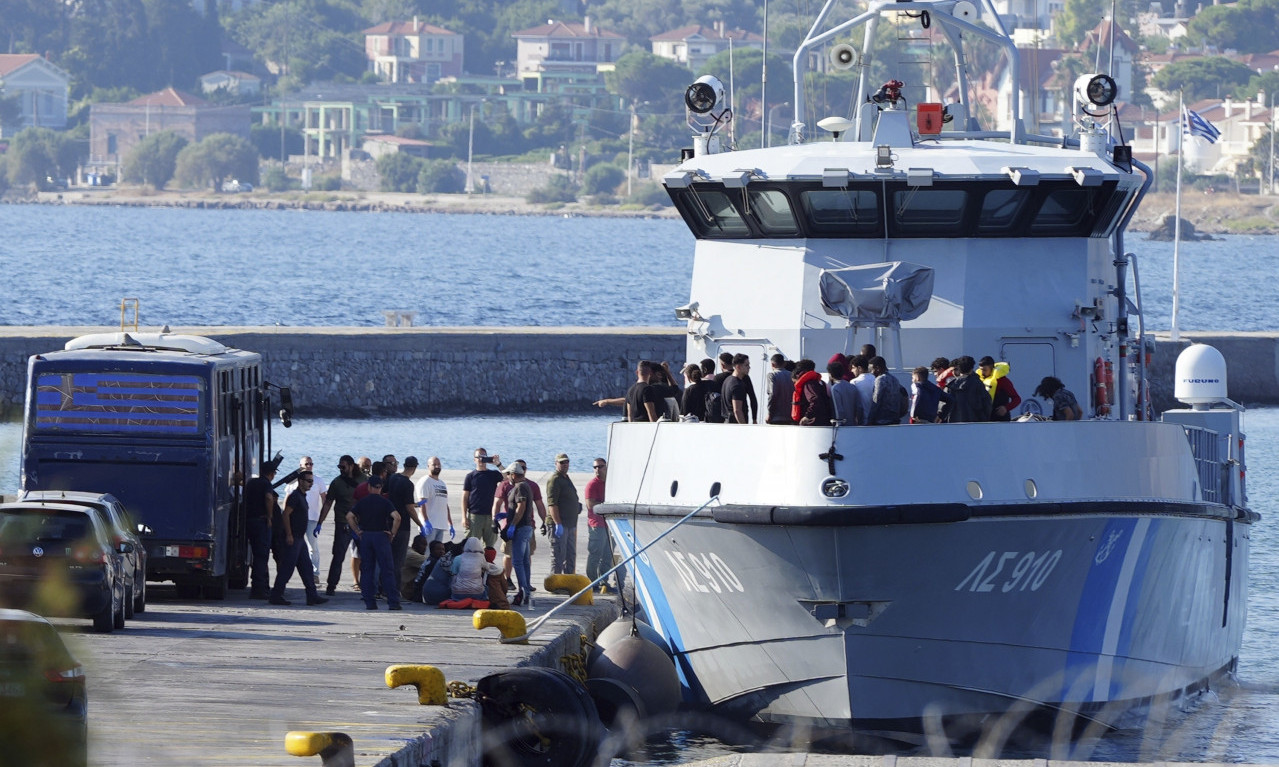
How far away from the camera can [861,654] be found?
1418cm

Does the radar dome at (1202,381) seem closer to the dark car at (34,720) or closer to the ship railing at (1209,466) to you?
the ship railing at (1209,466)

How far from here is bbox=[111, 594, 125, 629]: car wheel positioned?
15627mm

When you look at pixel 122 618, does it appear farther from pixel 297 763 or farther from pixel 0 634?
pixel 0 634

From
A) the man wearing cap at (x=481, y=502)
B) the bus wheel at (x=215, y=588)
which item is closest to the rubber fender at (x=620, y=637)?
the man wearing cap at (x=481, y=502)

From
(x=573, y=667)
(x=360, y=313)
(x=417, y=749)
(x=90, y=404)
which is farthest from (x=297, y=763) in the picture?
(x=360, y=313)

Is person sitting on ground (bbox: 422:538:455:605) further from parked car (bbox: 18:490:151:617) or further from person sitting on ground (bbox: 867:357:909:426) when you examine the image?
person sitting on ground (bbox: 867:357:909:426)

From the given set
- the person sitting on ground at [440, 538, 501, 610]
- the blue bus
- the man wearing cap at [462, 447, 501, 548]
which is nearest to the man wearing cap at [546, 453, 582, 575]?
the man wearing cap at [462, 447, 501, 548]

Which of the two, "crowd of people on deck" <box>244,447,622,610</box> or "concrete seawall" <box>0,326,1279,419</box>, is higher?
"concrete seawall" <box>0,326,1279,419</box>

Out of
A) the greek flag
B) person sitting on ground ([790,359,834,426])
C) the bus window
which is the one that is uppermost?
the greek flag

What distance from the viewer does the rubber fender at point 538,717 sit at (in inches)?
544

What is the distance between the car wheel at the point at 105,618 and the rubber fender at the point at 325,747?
186 inches

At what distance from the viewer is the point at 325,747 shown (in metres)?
10.6

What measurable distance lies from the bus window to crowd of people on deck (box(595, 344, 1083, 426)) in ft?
17.0

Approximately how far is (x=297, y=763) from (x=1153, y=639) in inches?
304
